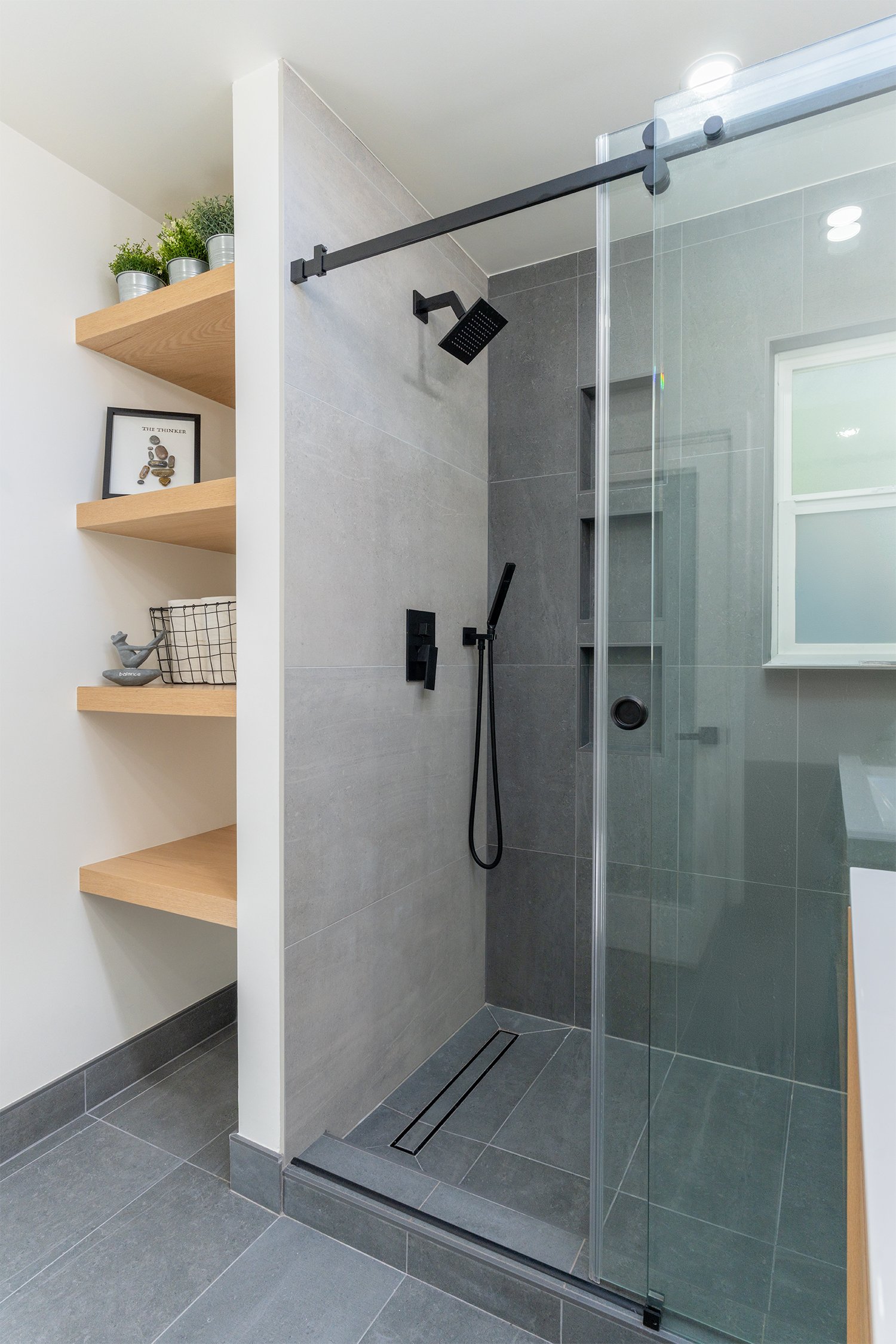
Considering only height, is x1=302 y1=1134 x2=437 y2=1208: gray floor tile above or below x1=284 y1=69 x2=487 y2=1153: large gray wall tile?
below

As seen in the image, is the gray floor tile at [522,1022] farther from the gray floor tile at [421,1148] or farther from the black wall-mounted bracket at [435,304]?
the black wall-mounted bracket at [435,304]

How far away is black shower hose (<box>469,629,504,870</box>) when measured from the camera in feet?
7.51

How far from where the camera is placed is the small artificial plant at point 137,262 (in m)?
1.87

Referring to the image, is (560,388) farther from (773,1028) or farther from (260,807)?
(773,1028)

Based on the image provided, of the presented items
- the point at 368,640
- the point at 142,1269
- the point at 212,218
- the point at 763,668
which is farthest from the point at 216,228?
the point at 142,1269

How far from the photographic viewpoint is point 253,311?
1.57m

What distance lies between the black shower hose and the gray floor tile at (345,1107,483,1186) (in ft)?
2.34

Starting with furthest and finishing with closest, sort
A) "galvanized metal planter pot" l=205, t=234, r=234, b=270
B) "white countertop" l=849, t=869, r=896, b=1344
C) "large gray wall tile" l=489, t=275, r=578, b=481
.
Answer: "large gray wall tile" l=489, t=275, r=578, b=481 → "galvanized metal planter pot" l=205, t=234, r=234, b=270 → "white countertop" l=849, t=869, r=896, b=1344

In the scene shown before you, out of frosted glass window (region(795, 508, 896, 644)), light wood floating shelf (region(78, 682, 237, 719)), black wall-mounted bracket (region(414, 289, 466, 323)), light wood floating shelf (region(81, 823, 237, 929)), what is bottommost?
light wood floating shelf (region(81, 823, 237, 929))

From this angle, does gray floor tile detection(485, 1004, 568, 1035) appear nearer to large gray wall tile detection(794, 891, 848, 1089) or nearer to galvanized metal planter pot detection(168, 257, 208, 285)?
large gray wall tile detection(794, 891, 848, 1089)

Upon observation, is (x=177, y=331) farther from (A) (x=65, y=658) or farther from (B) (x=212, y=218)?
(A) (x=65, y=658)

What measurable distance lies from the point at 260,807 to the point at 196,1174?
0.88 metres

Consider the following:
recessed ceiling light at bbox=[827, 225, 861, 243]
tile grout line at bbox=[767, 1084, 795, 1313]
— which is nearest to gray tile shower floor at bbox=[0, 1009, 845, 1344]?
tile grout line at bbox=[767, 1084, 795, 1313]

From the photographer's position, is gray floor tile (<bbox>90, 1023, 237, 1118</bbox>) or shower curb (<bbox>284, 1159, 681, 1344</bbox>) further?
gray floor tile (<bbox>90, 1023, 237, 1118</bbox>)
